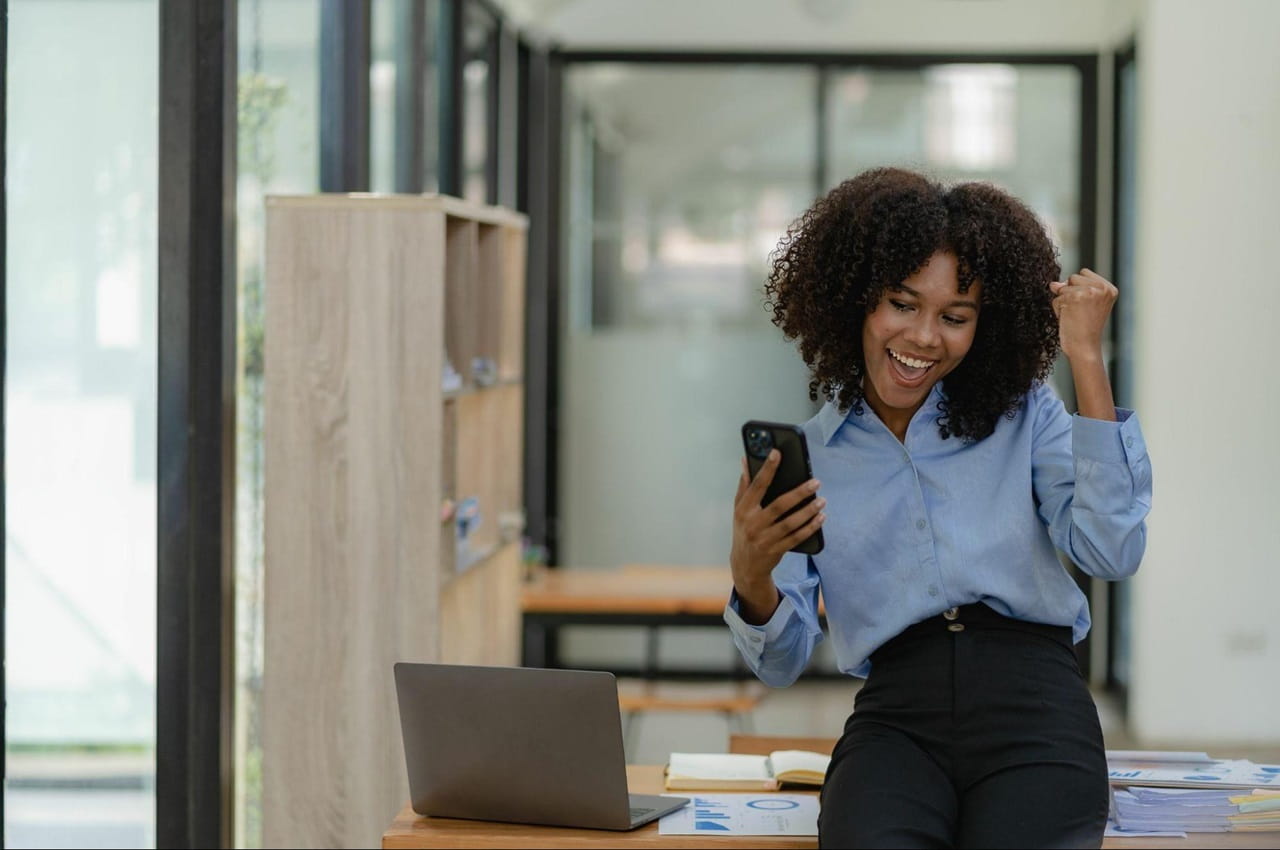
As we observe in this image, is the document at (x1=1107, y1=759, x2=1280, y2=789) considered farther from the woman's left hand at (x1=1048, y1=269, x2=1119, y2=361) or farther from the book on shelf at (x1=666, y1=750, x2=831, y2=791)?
the woman's left hand at (x1=1048, y1=269, x2=1119, y2=361)

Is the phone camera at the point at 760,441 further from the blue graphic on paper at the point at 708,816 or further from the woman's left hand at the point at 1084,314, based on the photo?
the blue graphic on paper at the point at 708,816

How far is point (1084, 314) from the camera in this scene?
1979 mm

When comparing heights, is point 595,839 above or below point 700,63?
below

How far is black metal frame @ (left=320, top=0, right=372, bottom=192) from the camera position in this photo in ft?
12.9

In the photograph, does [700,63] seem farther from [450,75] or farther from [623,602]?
[623,602]

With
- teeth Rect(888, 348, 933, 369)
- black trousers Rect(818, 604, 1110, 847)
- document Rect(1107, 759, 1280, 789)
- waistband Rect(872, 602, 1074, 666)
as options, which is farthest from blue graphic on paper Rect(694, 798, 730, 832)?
teeth Rect(888, 348, 933, 369)

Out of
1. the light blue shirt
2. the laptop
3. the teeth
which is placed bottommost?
the laptop

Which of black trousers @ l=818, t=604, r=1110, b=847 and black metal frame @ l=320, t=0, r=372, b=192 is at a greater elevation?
black metal frame @ l=320, t=0, r=372, b=192

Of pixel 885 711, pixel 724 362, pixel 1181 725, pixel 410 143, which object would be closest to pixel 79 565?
pixel 885 711

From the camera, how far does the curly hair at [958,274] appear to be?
2072 mm

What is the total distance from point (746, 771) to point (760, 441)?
0.74m

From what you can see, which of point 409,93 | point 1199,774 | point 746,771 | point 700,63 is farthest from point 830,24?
point 1199,774

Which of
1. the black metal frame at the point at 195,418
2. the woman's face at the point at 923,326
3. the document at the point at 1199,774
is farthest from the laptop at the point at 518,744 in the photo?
the black metal frame at the point at 195,418

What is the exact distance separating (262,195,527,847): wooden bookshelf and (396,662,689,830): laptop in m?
1.12
